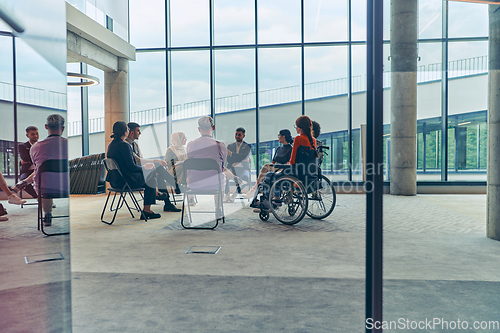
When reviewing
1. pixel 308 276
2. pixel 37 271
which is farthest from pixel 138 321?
pixel 308 276

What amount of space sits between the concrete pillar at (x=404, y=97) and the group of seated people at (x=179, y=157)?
11.9 ft

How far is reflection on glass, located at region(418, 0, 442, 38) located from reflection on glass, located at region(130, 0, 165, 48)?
691cm

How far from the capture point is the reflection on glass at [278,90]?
1052 cm

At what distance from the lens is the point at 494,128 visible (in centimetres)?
441

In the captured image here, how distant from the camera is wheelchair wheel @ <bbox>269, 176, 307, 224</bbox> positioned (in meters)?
5.35

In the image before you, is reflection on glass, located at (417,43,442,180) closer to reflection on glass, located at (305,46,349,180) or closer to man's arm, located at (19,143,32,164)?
reflection on glass, located at (305,46,349,180)

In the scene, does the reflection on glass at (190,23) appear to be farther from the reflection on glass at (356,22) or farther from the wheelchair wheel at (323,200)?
the wheelchair wheel at (323,200)

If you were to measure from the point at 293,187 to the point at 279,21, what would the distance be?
22.1 feet

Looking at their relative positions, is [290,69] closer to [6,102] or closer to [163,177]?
[163,177]

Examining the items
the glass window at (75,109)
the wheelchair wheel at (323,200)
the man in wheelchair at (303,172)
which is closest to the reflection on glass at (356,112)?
the wheelchair wheel at (323,200)

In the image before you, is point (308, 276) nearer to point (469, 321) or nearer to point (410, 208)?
point (469, 321)

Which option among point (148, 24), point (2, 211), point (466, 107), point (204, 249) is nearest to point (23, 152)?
point (2, 211)

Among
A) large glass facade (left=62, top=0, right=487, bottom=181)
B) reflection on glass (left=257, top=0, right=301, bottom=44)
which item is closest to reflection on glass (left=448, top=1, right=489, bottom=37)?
large glass facade (left=62, top=0, right=487, bottom=181)

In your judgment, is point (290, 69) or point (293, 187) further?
point (290, 69)
